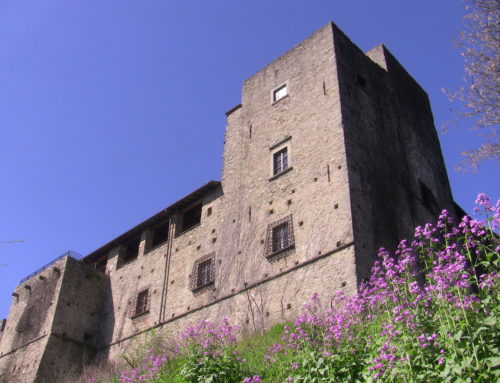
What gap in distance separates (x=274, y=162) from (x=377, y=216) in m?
4.07

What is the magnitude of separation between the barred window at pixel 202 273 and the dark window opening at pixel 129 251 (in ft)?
16.2

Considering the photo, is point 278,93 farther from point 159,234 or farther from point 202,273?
point 159,234

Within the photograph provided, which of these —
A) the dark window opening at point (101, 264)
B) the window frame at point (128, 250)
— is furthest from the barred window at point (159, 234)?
the dark window opening at point (101, 264)

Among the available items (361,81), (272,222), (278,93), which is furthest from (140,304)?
(361,81)

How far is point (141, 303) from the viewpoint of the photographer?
20.5m

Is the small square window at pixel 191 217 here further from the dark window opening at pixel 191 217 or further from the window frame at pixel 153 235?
the window frame at pixel 153 235

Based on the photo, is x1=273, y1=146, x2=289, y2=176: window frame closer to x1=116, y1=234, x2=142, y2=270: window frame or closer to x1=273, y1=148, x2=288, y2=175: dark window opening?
x1=273, y1=148, x2=288, y2=175: dark window opening

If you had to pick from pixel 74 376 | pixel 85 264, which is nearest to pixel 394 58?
pixel 85 264

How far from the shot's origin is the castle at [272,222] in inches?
623

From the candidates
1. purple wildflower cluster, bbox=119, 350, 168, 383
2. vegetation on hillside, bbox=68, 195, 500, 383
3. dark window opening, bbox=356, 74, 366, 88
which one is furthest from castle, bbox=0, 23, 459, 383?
vegetation on hillside, bbox=68, 195, 500, 383

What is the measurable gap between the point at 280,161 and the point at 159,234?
6347 millimetres

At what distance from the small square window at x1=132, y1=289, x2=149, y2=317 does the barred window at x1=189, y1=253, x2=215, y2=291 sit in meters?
2.30

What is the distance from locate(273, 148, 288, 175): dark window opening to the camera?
18.6 meters

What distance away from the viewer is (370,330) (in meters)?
8.74
